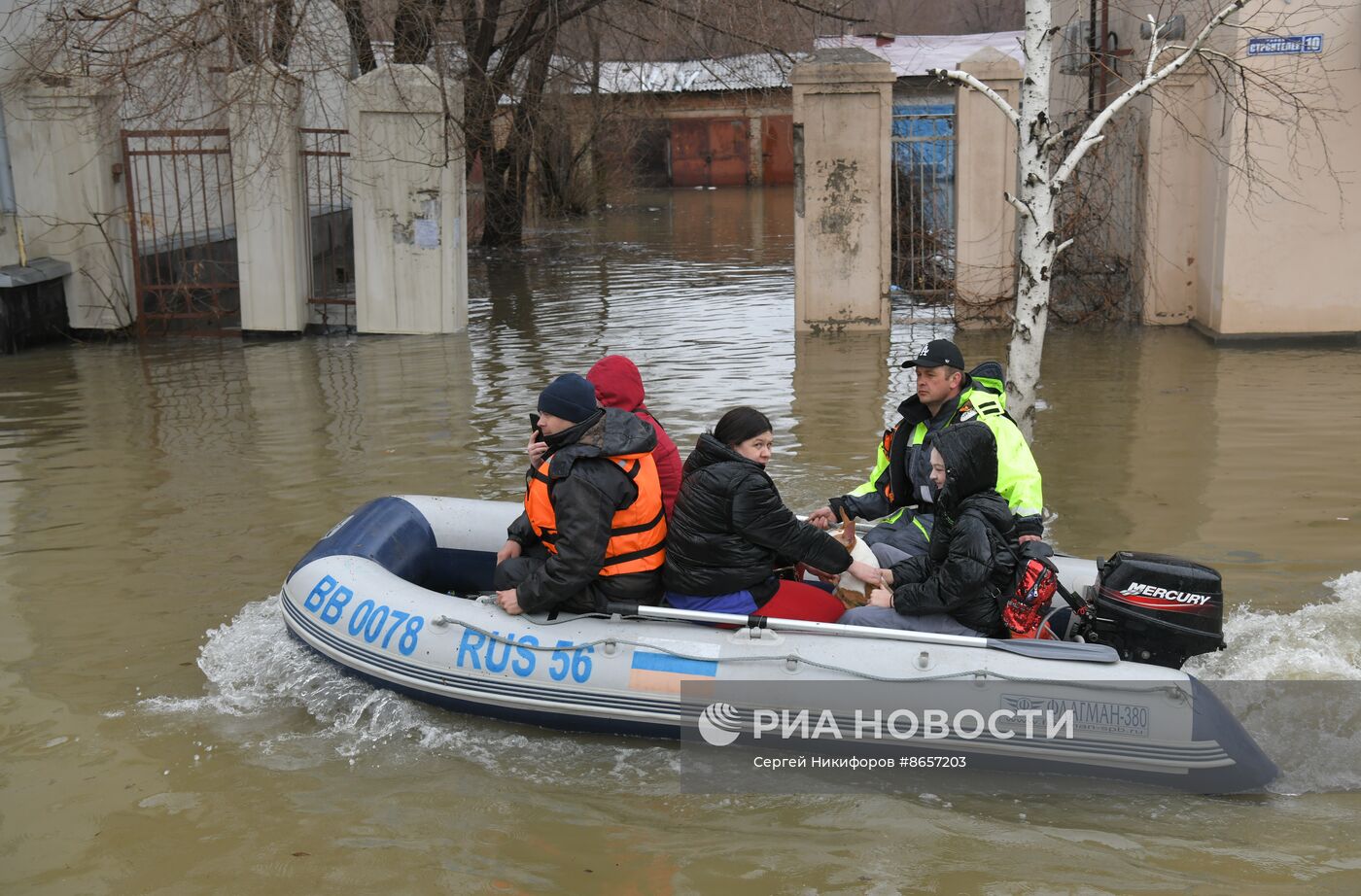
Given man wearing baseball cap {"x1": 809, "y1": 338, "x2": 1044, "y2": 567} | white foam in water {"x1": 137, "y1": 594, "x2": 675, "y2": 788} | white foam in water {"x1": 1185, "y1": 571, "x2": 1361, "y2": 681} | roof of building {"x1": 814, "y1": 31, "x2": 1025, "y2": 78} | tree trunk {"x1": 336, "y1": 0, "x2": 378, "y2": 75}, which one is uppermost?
roof of building {"x1": 814, "y1": 31, "x2": 1025, "y2": 78}

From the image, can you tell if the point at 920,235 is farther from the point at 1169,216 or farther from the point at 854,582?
the point at 854,582

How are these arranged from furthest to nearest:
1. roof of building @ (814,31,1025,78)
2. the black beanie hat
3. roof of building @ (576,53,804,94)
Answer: roof of building @ (814,31,1025,78) → roof of building @ (576,53,804,94) → the black beanie hat

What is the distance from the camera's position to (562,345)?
13.8m

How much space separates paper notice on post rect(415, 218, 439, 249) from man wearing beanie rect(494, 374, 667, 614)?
29.8 ft

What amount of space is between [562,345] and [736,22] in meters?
4.77

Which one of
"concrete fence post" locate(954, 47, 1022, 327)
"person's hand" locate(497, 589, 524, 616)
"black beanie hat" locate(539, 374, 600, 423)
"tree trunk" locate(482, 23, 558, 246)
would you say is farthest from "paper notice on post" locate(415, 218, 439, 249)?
"black beanie hat" locate(539, 374, 600, 423)

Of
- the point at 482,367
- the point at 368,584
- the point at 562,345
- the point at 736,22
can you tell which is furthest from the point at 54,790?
the point at 736,22

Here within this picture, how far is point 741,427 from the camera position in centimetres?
528

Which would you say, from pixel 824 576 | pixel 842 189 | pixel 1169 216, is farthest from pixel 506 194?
pixel 824 576

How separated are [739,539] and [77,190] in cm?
1131

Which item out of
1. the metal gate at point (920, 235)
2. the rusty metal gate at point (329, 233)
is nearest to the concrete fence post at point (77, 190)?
the rusty metal gate at point (329, 233)

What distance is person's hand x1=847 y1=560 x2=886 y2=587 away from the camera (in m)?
5.68

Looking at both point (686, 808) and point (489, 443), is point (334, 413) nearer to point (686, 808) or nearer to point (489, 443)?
point (489, 443)

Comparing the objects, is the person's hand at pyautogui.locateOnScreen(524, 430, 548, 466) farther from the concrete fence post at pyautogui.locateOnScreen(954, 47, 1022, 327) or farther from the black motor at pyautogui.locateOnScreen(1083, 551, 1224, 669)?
the concrete fence post at pyautogui.locateOnScreen(954, 47, 1022, 327)
